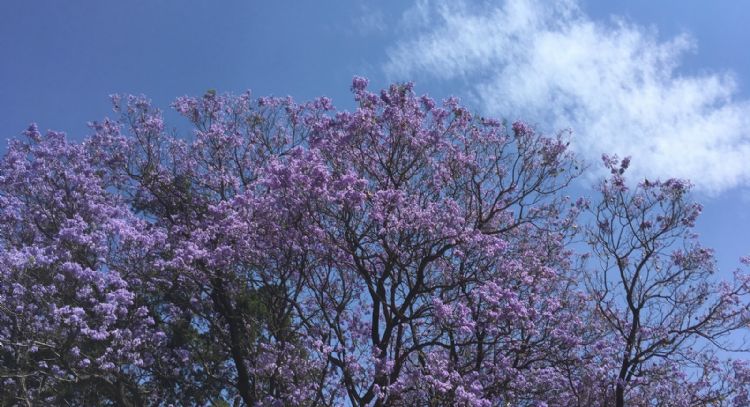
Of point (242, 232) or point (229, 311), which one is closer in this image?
point (242, 232)

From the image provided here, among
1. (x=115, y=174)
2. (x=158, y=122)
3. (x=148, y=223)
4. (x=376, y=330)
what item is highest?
(x=158, y=122)

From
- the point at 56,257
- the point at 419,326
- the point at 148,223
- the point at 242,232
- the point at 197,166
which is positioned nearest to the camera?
Result: the point at 56,257

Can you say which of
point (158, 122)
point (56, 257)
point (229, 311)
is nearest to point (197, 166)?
point (158, 122)

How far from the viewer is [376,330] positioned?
512 inches

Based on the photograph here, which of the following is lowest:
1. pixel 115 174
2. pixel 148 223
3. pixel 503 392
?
pixel 503 392

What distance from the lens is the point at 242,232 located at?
12484 mm

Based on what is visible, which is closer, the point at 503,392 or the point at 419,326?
the point at 503,392

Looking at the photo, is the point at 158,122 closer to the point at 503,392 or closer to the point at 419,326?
the point at 419,326

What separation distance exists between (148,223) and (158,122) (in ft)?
8.06

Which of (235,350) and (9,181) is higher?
(9,181)

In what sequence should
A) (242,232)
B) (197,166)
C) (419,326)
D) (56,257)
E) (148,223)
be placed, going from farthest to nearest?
(197,166)
(148,223)
(419,326)
(242,232)
(56,257)

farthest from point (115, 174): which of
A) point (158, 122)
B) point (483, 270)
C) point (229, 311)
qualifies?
point (483, 270)

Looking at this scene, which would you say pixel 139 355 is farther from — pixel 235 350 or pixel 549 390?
pixel 549 390

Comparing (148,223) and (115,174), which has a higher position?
(115,174)
